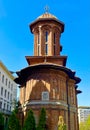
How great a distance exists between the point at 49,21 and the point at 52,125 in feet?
46.3

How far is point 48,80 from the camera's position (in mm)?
25172

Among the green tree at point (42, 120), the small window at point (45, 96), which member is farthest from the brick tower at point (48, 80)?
the green tree at point (42, 120)

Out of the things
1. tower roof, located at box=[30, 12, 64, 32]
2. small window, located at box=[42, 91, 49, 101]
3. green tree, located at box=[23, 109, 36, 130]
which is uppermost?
tower roof, located at box=[30, 12, 64, 32]

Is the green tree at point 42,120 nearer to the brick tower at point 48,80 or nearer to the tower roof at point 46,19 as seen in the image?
the brick tower at point 48,80

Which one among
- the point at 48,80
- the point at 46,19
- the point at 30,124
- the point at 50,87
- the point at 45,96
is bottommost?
the point at 30,124

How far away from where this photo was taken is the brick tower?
24.3 metres

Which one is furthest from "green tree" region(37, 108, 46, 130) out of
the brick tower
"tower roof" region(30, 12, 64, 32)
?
"tower roof" region(30, 12, 64, 32)

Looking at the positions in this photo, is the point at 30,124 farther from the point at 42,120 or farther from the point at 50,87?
the point at 50,87

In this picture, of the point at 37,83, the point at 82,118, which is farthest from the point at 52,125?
the point at 82,118

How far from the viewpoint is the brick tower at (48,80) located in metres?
24.3

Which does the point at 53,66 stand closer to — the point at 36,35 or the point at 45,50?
the point at 45,50

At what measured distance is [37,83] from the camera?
25297mm

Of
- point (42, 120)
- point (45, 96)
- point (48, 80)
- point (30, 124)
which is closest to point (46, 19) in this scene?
point (48, 80)

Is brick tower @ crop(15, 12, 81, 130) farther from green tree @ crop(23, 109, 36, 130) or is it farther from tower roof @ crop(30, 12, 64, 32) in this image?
green tree @ crop(23, 109, 36, 130)
